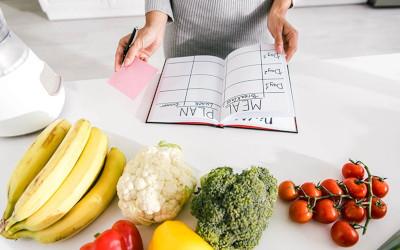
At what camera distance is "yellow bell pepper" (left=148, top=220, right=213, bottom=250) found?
0.49m

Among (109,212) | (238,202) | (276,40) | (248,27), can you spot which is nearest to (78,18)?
(248,27)

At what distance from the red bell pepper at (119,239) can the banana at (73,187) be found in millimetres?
85

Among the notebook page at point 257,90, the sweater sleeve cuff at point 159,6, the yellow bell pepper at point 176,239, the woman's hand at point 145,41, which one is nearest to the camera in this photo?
the yellow bell pepper at point 176,239

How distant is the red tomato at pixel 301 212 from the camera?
1.90ft

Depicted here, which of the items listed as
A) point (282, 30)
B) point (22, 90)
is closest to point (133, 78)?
point (22, 90)

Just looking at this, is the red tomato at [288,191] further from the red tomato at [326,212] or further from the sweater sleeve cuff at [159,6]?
the sweater sleeve cuff at [159,6]

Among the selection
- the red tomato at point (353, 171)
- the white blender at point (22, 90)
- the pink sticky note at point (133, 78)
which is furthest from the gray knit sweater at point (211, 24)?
the red tomato at point (353, 171)

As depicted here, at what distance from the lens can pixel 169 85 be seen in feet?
2.92

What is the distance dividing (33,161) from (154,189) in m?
0.28

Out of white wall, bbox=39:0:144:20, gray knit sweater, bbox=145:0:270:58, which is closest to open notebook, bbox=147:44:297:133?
gray knit sweater, bbox=145:0:270:58

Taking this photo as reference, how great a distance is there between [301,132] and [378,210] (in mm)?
250

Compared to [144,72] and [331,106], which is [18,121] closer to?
[144,72]

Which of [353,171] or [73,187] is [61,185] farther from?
[353,171]

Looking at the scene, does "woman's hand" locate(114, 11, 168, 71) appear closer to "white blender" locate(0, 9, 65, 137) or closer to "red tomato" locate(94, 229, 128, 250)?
"white blender" locate(0, 9, 65, 137)
